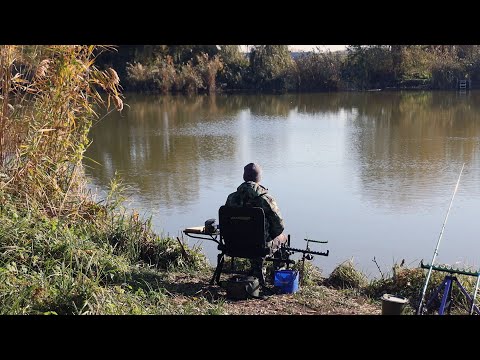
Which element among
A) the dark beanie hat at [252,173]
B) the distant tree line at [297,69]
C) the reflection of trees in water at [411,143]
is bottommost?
the reflection of trees in water at [411,143]

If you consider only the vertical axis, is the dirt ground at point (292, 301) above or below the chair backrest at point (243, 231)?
below

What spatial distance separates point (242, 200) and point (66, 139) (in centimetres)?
185

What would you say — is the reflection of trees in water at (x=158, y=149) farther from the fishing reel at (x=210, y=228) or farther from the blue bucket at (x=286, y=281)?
the blue bucket at (x=286, y=281)

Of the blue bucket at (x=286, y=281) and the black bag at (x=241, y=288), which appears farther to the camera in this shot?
the blue bucket at (x=286, y=281)

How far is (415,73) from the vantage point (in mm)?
25422

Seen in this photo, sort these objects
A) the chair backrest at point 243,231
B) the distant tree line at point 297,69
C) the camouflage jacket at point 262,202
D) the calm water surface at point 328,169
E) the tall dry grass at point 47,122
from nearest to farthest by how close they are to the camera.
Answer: the chair backrest at point 243,231, the camouflage jacket at point 262,202, the tall dry grass at point 47,122, the calm water surface at point 328,169, the distant tree line at point 297,69

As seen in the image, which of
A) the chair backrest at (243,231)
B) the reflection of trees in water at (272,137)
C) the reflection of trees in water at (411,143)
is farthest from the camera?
the reflection of trees in water at (272,137)

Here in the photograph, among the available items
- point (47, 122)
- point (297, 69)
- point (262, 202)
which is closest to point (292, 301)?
point (262, 202)

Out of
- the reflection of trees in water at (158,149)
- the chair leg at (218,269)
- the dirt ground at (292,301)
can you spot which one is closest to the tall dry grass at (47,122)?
the dirt ground at (292,301)

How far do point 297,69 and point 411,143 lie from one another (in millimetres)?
13036

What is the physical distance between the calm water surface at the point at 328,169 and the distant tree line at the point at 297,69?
17.0 ft

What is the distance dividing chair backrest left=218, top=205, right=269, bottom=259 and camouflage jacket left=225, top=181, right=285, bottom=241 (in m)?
Result: 0.10

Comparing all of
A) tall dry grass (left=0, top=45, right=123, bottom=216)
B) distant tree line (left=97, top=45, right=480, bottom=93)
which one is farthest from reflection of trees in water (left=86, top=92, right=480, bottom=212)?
tall dry grass (left=0, top=45, right=123, bottom=216)

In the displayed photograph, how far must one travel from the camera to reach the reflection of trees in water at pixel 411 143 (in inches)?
356
